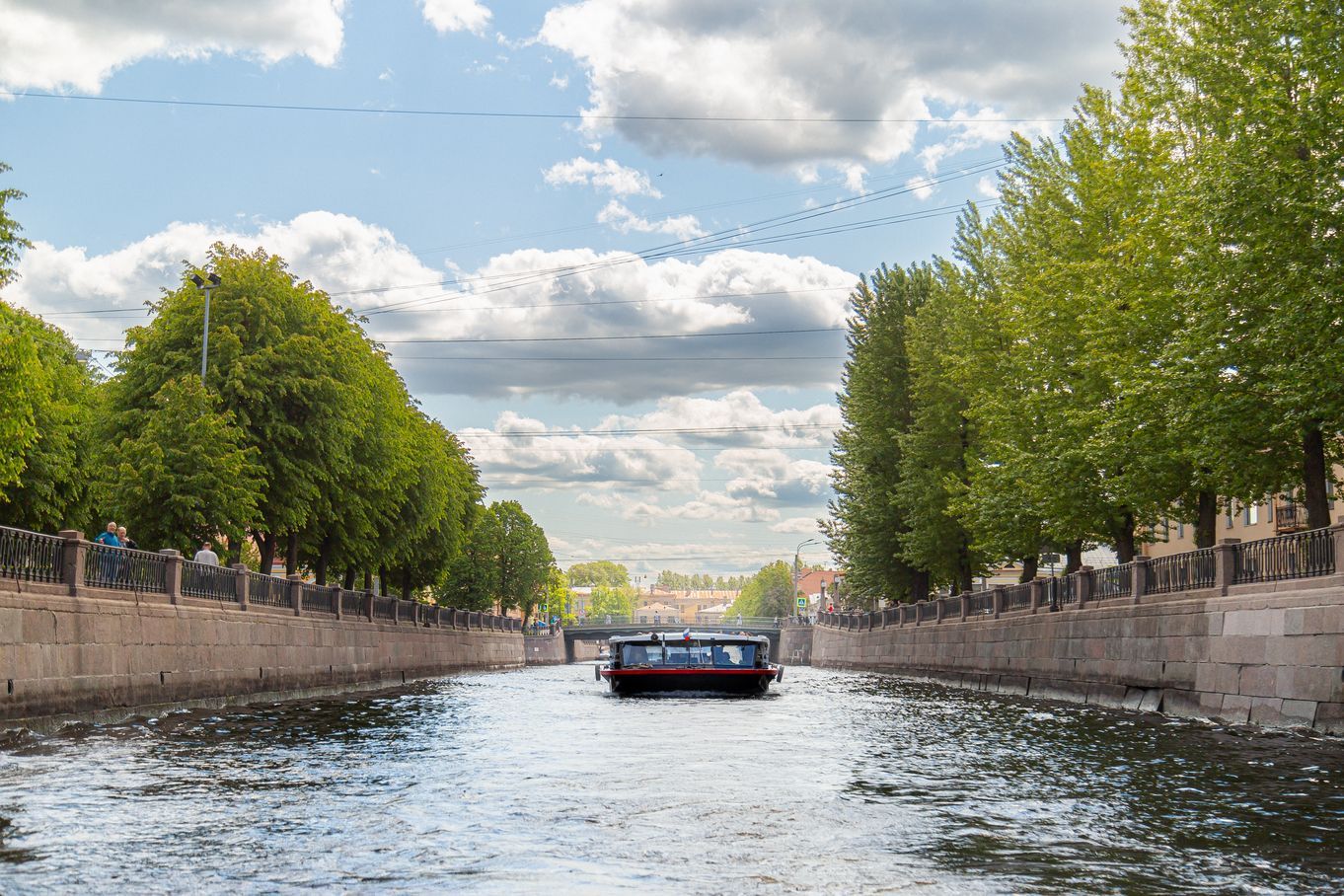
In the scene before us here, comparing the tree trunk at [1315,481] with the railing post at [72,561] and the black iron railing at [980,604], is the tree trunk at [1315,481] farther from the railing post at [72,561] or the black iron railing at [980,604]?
the railing post at [72,561]

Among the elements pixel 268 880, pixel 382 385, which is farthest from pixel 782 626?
pixel 268 880

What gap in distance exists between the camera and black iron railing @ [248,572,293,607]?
36.4 meters

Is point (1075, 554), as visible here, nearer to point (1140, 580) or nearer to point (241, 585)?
point (1140, 580)

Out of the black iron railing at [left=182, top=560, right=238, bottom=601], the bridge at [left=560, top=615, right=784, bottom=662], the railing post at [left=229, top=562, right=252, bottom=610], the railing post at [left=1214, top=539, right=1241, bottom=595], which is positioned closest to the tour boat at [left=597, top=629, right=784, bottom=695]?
the railing post at [left=229, top=562, right=252, bottom=610]

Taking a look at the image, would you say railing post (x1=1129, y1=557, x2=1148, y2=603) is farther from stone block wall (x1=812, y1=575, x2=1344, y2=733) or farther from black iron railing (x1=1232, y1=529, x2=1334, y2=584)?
black iron railing (x1=1232, y1=529, x2=1334, y2=584)

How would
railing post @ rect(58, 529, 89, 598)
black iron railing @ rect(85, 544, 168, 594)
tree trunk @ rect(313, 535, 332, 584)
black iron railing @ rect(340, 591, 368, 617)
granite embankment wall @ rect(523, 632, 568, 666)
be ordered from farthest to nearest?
1. granite embankment wall @ rect(523, 632, 568, 666)
2. tree trunk @ rect(313, 535, 332, 584)
3. black iron railing @ rect(340, 591, 368, 617)
4. black iron railing @ rect(85, 544, 168, 594)
5. railing post @ rect(58, 529, 89, 598)

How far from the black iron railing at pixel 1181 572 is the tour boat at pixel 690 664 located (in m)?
11.1

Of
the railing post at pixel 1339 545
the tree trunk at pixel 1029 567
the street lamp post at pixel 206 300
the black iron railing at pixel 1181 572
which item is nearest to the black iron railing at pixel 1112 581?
the black iron railing at pixel 1181 572

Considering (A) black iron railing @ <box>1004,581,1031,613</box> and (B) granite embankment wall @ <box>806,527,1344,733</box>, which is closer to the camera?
(B) granite embankment wall @ <box>806,527,1344,733</box>

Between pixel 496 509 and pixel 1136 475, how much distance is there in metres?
84.5

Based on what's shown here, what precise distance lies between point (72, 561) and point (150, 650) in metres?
3.34

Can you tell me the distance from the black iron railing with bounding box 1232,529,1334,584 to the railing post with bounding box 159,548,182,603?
20.5 m

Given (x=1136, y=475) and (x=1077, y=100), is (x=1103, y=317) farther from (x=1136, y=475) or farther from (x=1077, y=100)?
(x=1077, y=100)

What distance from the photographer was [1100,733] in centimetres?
2341
